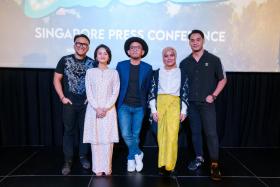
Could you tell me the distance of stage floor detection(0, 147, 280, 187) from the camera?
2869mm

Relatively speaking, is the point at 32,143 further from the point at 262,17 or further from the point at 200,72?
the point at 262,17

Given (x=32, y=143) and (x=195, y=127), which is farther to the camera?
(x=32, y=143)

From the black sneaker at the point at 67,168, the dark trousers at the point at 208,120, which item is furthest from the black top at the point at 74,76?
the dark trousers at the point at 208,120

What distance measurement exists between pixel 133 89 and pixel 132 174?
870 millimetres

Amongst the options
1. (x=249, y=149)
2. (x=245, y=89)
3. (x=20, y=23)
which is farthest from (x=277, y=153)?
(x=20, y=23)

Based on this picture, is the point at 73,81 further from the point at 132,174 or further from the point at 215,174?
the point at 215,174

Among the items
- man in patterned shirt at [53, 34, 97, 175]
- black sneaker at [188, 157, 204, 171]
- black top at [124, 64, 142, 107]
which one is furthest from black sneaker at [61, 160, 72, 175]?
black sneaker at [188, 157, 204, 171]

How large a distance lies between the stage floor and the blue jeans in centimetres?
30

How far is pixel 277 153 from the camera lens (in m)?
4.04

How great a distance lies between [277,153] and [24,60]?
139 inches

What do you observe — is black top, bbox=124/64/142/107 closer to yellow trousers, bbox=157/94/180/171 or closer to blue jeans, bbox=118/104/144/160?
blue jeans, bbox=118/104/144/160

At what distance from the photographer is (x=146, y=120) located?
4.14 metres

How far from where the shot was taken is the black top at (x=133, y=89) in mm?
3059

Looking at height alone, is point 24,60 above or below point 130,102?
above
